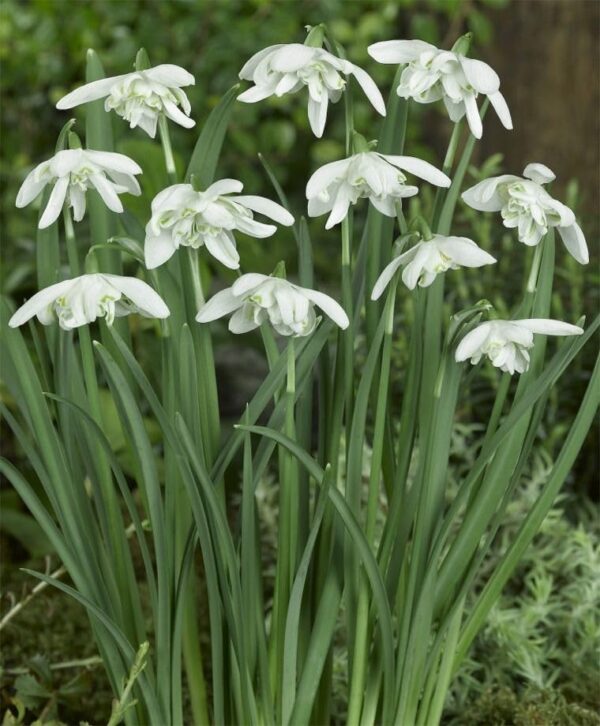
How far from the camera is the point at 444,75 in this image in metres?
0.81

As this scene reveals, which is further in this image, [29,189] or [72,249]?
[72,249]

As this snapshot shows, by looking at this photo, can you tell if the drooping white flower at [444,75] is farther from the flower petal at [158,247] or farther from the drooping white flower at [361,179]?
the flower petal at [158,247]

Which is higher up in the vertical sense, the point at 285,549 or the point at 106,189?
the point at 106,189

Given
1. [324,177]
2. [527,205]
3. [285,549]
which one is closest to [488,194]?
[527,205]

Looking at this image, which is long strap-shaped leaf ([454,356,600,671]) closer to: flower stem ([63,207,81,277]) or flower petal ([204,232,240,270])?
flower petal ([204,232,240,270])

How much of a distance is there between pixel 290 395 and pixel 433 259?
0.17 m

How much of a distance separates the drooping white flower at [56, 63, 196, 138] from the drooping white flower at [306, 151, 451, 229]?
4.2 inches

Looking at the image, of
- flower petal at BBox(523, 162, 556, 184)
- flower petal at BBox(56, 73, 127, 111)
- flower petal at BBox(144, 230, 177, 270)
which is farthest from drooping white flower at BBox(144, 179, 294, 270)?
flower petal at BBox(523, 162, 556, 184)

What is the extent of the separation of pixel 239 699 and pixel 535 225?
1.64 feet

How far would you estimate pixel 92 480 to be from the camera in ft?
3.19

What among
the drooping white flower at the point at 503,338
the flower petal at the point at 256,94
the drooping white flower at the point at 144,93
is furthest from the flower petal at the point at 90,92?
the drooping white flower at the point at 503,338

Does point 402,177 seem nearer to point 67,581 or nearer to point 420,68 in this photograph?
point 420,68

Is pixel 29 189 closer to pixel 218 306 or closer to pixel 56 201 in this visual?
pixel 56 201

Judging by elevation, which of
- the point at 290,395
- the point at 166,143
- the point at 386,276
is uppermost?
the point at 166,143
